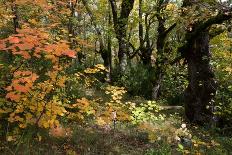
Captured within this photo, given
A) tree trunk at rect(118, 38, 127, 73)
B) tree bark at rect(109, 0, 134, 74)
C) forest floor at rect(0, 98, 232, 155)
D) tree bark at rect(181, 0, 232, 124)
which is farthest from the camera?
tree trunk at rect(118, 38, 127, 73)

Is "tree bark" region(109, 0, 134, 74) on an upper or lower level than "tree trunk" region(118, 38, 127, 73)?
upper

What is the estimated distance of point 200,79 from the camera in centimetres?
1105

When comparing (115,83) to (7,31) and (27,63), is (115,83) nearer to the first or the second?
(7,31)

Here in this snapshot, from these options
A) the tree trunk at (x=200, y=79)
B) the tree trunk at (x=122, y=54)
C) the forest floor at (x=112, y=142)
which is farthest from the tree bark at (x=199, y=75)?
the tree trunk at (x=122, y=54)

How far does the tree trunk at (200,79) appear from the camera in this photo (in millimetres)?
10805

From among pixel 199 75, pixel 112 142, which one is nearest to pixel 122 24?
pixel 199 75

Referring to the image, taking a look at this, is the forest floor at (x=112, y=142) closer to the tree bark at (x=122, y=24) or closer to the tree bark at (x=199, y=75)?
the tree bark at (x=199, y=75)

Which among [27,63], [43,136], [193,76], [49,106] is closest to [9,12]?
[27,63]

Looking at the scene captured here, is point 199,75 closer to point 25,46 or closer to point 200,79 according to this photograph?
point 200,79

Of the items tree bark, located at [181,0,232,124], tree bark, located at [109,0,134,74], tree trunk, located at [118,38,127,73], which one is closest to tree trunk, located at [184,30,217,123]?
tree bark, located at [181,0,232,124]

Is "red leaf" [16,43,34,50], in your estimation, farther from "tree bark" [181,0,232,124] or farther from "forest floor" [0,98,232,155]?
"tree bark" [181,0,232,124]

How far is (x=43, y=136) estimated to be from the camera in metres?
6.97

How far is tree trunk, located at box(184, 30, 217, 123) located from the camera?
10805 mm

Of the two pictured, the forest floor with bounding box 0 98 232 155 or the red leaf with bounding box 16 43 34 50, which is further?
the forest floor with bounding box 0 98 232 155
